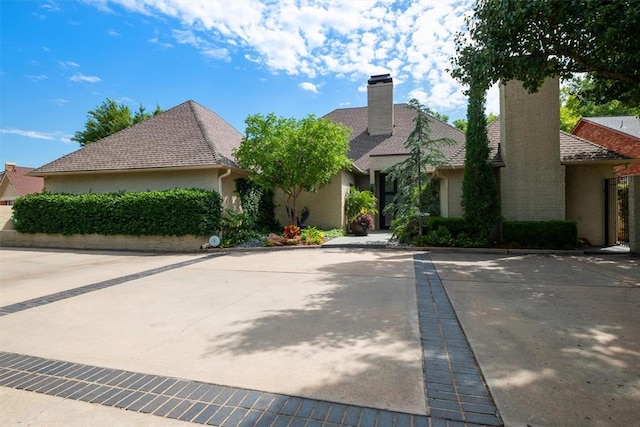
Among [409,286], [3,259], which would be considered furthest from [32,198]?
[409,286]

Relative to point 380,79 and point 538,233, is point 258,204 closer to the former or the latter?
point 538,233

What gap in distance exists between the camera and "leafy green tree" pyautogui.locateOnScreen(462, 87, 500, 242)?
1026 centimetres

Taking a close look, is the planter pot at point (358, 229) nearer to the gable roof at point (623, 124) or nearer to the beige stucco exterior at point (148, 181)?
the beige stucco exterior at point (148, 181)

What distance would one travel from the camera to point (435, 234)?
10.7 metres

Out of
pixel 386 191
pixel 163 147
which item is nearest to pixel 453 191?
pixel 386 191

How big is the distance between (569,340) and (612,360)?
0.45 m

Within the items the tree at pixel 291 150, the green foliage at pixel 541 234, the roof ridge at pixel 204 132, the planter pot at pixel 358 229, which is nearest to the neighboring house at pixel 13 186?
the roof ridge at pixel 204 132

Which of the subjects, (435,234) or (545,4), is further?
(435,234)

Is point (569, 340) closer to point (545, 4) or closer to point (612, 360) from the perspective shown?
point (612, 360)

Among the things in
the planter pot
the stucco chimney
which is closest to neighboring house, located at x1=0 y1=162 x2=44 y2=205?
the stucco chimney

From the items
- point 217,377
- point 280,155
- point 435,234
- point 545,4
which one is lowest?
point 217,377

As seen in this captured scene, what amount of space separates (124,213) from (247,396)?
1184 centimetres

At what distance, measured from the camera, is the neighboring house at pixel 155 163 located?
12.3 meters

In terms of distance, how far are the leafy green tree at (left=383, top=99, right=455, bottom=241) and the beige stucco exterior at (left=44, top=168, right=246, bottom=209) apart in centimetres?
648
